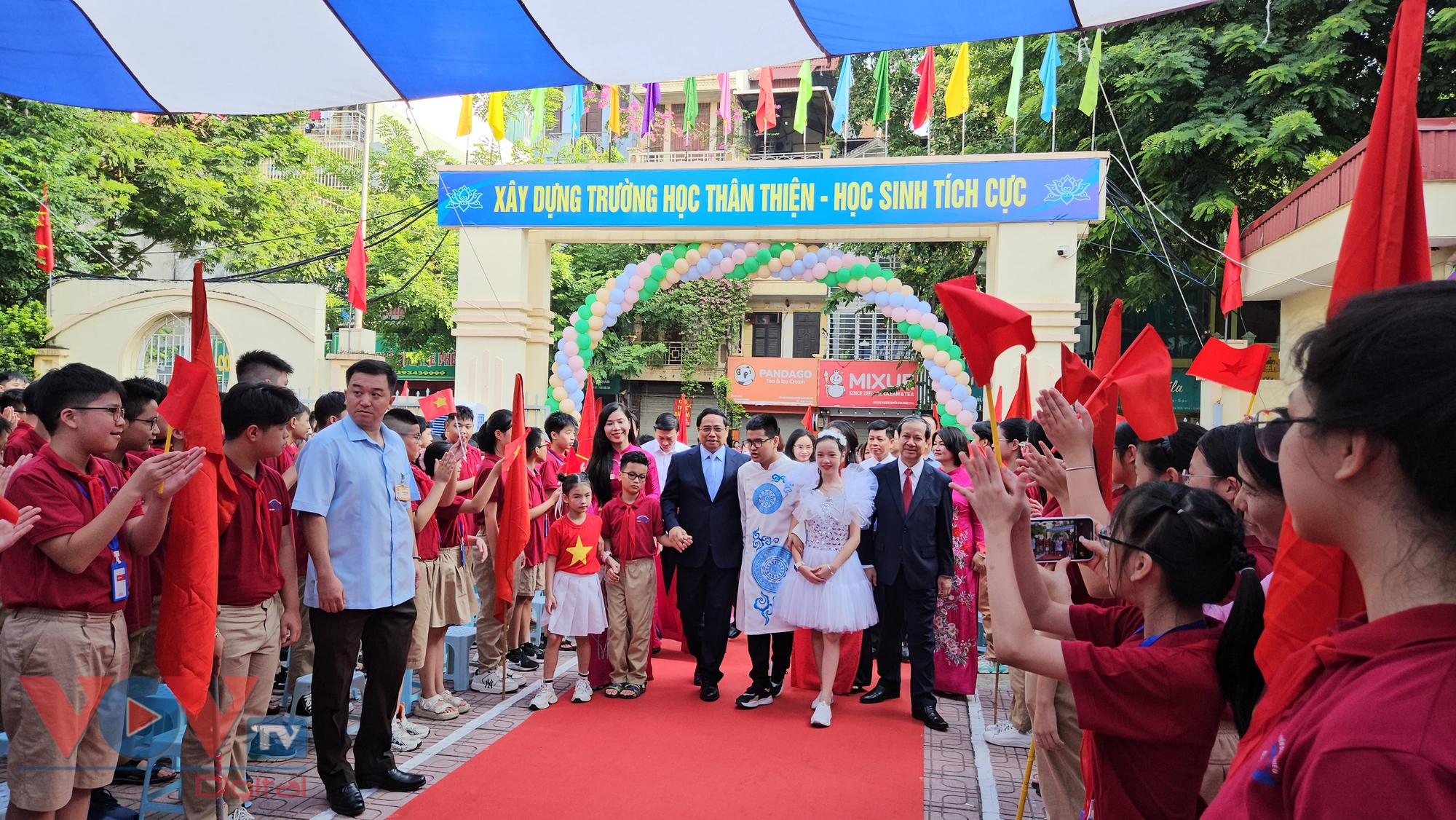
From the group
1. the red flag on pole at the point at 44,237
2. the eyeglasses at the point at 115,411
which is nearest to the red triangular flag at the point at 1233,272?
the eyeglasses at the point at 115,411

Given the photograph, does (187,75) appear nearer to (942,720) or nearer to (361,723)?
(361,723)

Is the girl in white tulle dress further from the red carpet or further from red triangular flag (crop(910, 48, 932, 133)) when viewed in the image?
red triangular flag (crop(910, 48, 932, 133))

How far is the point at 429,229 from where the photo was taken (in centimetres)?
1970

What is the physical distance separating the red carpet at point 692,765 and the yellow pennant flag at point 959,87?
24.1ft

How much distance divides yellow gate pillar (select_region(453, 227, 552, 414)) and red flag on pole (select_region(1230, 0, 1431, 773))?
1036cm

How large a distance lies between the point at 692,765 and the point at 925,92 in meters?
8.75

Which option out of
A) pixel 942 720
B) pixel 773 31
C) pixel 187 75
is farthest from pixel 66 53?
pixel 942 720

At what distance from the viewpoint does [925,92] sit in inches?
428

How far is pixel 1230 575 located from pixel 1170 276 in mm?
11548

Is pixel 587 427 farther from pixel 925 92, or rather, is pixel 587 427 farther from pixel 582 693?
pixel 925 92

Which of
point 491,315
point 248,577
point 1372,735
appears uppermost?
point 491,315

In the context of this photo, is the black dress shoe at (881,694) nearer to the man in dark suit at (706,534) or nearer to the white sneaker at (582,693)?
the man in dark suit at (706,534)

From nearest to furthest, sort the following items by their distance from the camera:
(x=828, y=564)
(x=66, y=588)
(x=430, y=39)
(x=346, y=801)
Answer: (x=430, y=39) < (x=66, y=588) < (x=346, y=801) < (x=828, y=564)

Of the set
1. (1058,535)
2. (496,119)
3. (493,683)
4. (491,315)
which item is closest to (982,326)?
(1058,535)
